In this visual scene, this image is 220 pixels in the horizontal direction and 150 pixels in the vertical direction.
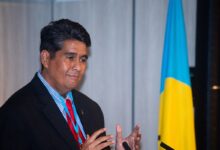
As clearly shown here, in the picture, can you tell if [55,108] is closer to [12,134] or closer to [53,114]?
[53,114]

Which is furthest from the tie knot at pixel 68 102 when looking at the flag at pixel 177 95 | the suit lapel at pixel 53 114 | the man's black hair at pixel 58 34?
the flag at pixel 177 95

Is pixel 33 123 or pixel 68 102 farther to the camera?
pixel 68 102

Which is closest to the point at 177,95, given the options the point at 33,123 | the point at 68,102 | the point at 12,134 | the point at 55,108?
the point at 68,102

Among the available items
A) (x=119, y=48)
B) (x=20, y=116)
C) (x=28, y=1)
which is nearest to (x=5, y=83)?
(x=28, y=1)

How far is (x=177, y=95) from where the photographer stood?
2447 millimetres

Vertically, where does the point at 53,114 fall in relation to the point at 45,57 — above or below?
below

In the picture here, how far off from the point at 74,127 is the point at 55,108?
0.56ft

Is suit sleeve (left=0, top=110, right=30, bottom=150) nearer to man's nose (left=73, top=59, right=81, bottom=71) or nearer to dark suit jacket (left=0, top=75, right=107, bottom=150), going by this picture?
dark suit jacket (left=0, top=75, right=107, bottom=150)

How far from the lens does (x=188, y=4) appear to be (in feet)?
9.45

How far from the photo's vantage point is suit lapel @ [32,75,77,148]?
1537 mm

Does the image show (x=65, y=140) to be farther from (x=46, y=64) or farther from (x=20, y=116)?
(x=46, y=64)

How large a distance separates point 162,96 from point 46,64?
1221 mm

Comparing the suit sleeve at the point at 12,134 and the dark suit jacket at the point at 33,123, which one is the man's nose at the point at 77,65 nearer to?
the dark suit jacket at the point at 33,123

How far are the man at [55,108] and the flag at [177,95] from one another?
2.75 ft
